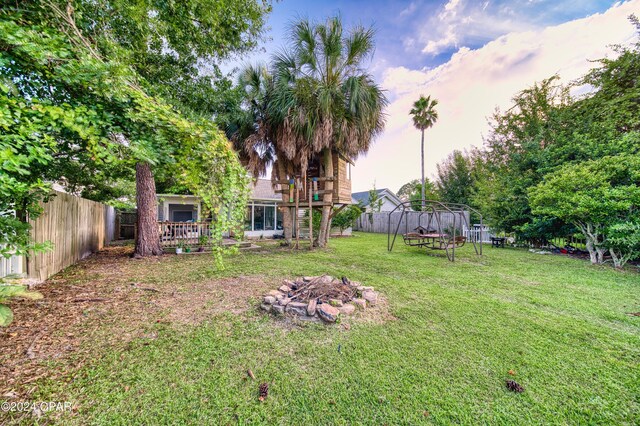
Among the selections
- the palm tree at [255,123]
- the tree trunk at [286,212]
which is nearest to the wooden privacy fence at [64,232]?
the palm tree at [255,123]

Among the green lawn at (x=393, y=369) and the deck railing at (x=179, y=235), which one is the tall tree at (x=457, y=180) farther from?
the deck railing at (x=179, y=235)

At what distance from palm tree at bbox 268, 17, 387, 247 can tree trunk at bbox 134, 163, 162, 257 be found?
4.61 m

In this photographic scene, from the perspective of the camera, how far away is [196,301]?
3861 millimetres

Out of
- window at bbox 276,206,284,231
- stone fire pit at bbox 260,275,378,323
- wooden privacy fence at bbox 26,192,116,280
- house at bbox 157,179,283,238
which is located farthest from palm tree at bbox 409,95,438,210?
wooden privacy fence at bbox 26,192,116,280

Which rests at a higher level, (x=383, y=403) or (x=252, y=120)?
(x=252, y=120)

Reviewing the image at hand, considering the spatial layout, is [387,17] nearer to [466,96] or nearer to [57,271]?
[466,96]

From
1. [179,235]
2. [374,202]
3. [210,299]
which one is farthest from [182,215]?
[374,202]

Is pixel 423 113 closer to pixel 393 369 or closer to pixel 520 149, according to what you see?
pixel 520 149

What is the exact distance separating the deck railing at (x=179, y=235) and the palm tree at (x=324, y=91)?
499 centimetres

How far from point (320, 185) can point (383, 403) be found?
8638 mm

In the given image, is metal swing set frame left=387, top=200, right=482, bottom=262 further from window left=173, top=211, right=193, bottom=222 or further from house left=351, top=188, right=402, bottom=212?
window left=173, top=211, right=193, bottom=222


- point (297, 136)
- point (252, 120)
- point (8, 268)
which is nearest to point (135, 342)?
point (8, 268)

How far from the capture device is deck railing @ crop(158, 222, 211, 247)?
890 cm

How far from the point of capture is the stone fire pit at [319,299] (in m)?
3.28
